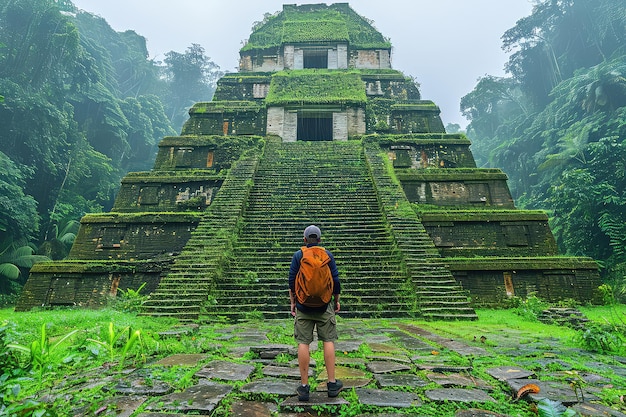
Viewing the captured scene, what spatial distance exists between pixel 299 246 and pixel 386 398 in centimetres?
516

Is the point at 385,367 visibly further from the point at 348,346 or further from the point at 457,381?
the point at 348,346

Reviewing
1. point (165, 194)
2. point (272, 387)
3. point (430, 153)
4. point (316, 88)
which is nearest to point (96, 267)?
point (165, 194)

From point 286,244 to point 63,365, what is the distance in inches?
192

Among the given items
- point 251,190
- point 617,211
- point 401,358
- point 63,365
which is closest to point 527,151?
point 617,211

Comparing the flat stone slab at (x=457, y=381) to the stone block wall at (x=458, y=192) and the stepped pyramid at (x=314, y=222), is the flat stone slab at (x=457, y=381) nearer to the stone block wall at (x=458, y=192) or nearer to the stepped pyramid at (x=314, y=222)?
the stepped pyramid at (x=314, y=222)

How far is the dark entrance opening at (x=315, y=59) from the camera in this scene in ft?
61.8

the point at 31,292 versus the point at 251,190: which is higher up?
the point at 251,190

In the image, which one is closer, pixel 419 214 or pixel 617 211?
pixel 419 214

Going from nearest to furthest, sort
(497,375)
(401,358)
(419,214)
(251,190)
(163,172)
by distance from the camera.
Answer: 1. (497,375)
2. (401,358)
3. (419,214)
4. (251,190)
5. (163,172)

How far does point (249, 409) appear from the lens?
7.36 feet

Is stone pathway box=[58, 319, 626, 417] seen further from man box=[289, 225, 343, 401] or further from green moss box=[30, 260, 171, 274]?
green moss box=[30, 260, 171, 274]

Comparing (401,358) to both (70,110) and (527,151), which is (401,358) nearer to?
(70,110)

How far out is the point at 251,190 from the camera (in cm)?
952

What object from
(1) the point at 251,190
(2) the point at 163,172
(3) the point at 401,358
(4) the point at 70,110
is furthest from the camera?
(4) the point at 70,110
